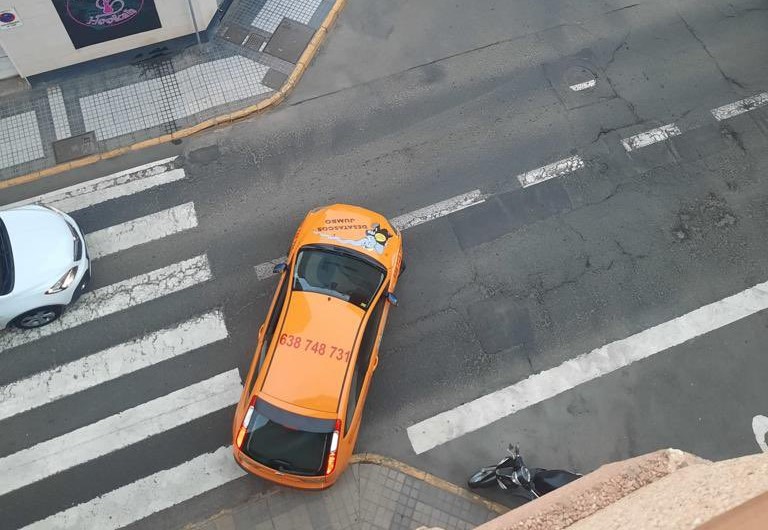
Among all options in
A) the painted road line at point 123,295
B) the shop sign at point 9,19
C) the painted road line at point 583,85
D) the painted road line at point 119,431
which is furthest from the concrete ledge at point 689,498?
the shop sign at point 9,19

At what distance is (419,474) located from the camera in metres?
9.18

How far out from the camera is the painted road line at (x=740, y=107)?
40.7 feet

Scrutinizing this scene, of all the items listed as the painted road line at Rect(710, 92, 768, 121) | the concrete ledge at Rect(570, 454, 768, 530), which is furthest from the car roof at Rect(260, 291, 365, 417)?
the painted road line at Rect(710, 92, 768, 121)

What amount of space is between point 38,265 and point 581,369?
929cm

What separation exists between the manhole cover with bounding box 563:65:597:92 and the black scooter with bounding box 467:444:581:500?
7.98 m

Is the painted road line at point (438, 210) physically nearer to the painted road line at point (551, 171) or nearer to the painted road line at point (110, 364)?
the painted road line at point (551, 171)

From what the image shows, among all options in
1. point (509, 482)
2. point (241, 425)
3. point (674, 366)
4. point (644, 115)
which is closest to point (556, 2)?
point (644, 115)

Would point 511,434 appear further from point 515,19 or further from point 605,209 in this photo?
point 515,19

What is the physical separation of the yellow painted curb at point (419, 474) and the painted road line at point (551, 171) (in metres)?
5.88

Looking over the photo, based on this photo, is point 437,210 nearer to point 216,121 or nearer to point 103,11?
point 216,121

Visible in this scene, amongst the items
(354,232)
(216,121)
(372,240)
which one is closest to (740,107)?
(372,240)

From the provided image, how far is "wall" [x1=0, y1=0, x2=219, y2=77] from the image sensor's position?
33.9ft

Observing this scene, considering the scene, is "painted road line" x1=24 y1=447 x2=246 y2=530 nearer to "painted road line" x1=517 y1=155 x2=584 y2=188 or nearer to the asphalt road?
the asphalt road

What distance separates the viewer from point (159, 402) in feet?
30.7
